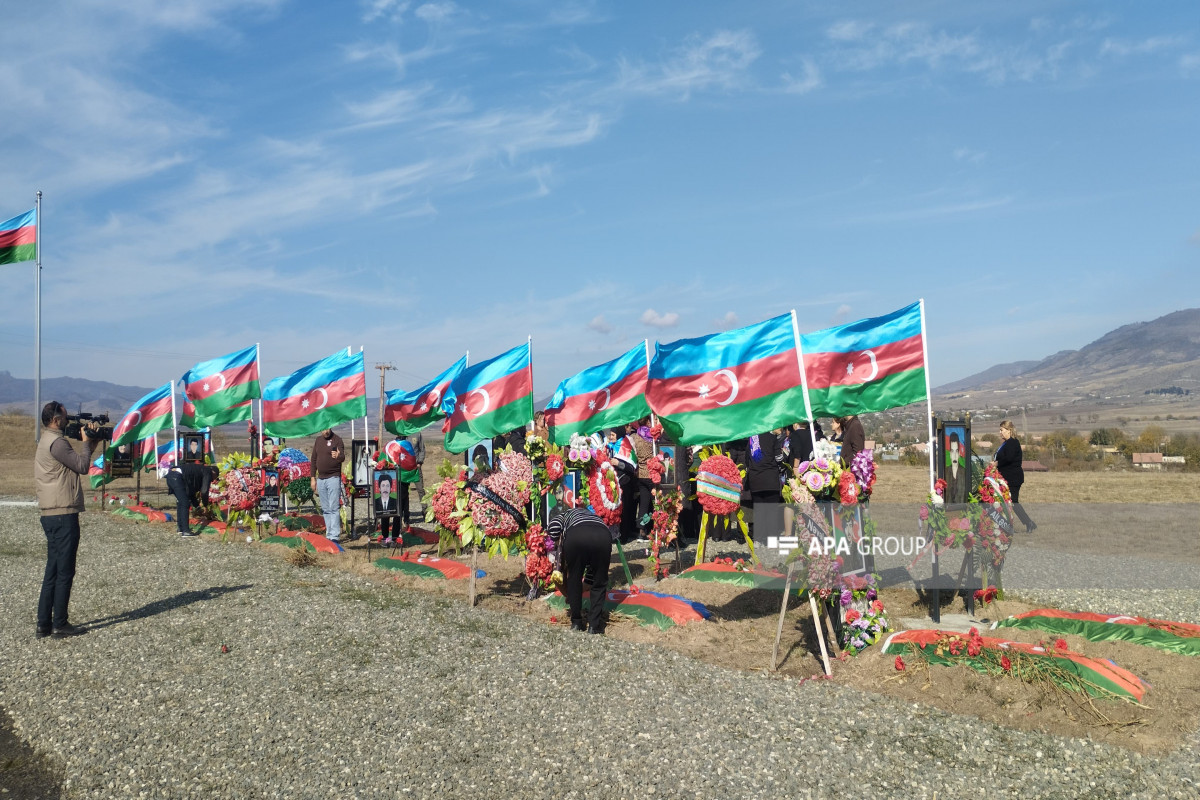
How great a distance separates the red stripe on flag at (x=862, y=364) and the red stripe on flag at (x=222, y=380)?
1281 cm

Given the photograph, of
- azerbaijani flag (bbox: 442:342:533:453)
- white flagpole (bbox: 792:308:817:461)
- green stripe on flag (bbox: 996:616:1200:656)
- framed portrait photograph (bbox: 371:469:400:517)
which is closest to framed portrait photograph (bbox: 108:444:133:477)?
Answer: framed portrait photograph (bbox: 371:469:400:517)

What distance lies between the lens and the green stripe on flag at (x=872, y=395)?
28.7 feet

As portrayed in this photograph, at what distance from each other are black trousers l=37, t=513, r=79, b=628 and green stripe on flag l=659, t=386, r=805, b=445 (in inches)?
256

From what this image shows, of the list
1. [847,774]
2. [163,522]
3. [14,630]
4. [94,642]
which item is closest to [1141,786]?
[847,774]

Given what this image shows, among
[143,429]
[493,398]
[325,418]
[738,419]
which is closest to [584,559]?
[738,419]

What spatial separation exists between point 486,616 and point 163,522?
12.6m

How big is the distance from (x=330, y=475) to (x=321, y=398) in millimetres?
2148

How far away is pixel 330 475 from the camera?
592 inches

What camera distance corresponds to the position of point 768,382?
8.37 meters

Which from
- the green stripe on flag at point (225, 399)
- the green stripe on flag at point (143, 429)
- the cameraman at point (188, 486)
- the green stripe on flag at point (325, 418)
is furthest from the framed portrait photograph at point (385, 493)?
the green stripe on flag at point (143, 429)

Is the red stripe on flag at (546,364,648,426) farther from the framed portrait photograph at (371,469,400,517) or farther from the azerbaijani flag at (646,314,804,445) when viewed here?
the azerbaijani flag at (646,314,804,445)

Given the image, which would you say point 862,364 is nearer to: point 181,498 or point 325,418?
point 325,418

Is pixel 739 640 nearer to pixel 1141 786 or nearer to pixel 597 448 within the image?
pixel 597 448

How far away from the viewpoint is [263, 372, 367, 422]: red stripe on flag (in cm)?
1631
